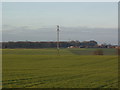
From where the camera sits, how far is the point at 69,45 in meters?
118

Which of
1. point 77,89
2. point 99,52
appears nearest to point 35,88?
point 77,89

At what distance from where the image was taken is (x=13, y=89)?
39.2ft

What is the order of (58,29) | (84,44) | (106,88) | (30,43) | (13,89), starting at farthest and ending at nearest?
(84,44), (30,43), (58,29), (106,88), (13,89)

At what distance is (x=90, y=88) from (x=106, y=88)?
2.81ft

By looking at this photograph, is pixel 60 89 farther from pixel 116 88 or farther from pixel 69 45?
pixel 69 45

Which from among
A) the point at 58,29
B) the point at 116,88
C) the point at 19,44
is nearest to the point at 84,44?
the point at 19,44

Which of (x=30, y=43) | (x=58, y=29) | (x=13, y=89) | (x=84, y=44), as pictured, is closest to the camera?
(x=13, y=89)

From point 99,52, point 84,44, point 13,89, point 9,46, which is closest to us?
point 13,89

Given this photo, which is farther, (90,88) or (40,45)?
(40,45)

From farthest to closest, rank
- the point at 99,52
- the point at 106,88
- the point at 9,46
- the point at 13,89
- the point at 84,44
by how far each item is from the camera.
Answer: the point at 84,44 → the point at 9,46 → the point at 99,52 → the point at 106,88 → the point at 13,89

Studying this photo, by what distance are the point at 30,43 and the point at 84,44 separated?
23.1 m

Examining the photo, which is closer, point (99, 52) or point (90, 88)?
point (90, 88)

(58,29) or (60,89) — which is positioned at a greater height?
(58,29)

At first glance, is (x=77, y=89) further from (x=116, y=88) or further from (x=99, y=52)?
(x=99, y=52)
